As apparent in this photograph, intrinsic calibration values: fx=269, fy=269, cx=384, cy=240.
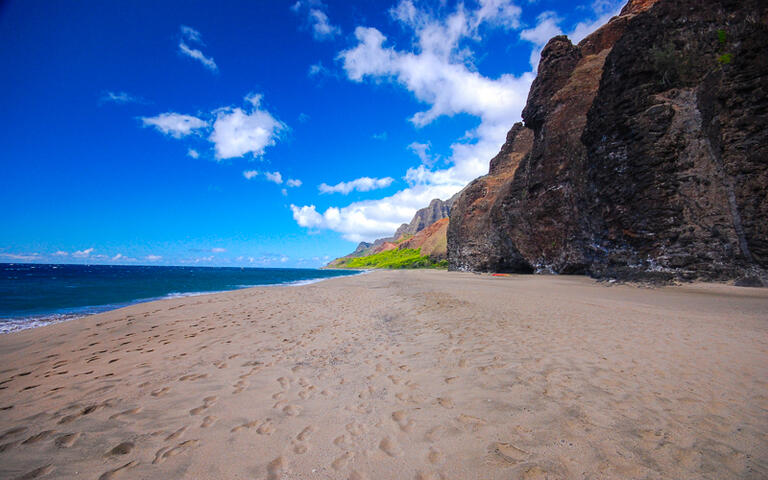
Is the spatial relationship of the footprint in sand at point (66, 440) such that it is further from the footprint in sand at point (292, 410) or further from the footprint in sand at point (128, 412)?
the footprint in sand at point (292, 410)

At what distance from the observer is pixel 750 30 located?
466 inches

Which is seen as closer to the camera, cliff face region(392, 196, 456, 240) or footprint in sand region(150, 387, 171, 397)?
footprint in sand region(150, 387, 171, 397)

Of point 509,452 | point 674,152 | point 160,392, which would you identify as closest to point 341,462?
point 509,452

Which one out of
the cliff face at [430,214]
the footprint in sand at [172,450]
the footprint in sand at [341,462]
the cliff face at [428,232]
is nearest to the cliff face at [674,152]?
the footprint in sand at [341,462]

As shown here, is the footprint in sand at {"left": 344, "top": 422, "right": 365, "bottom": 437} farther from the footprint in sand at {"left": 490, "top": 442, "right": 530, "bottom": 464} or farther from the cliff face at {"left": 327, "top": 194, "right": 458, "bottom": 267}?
the cliff face at {"left": 327, "top": 194, "right": 458, "bottom": 267}

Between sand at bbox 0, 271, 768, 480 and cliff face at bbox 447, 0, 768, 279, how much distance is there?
273 inches

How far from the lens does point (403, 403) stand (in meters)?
3.70

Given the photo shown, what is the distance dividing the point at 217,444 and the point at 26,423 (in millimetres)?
2721

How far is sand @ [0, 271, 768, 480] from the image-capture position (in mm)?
2496

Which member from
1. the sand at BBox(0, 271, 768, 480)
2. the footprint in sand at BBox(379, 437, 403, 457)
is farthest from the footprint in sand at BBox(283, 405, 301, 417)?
the footprint in sand at BBox(379, 437, 403, 457)

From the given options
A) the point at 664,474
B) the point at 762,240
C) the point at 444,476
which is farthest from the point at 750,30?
the point at 444,476

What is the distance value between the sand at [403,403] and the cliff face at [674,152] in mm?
6933

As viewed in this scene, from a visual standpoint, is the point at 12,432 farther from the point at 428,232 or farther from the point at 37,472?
the point at 428,232

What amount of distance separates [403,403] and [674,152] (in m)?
18.8
